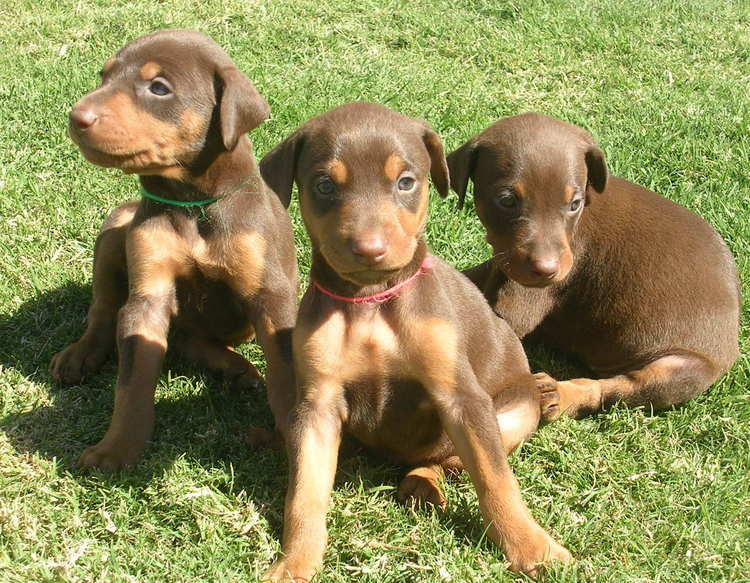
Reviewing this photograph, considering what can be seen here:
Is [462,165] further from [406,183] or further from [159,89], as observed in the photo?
[159,89]

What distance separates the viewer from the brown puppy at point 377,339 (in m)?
3.71

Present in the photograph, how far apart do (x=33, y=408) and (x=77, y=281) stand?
4.52ft

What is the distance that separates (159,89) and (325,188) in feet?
4.02

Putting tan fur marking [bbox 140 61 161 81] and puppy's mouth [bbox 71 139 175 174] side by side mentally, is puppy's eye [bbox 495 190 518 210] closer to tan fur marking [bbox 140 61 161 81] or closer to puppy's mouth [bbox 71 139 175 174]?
puppy's mouth [bbox 71 139 175 174]

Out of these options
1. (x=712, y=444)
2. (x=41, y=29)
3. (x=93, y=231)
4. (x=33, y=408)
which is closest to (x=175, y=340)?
(x=33, y=408)

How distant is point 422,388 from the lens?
4.03 meters

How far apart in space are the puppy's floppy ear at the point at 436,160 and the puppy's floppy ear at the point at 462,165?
94 centimetres

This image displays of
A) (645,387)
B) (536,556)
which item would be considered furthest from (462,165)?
(536,556)

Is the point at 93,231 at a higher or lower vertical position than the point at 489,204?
lower

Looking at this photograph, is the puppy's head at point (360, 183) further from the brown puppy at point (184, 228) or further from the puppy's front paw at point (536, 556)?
the puppy's front paw at point (536, 556)

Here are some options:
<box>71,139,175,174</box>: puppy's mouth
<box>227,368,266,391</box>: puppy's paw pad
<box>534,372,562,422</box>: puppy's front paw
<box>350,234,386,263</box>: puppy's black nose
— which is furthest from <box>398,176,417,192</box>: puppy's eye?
<box>227,368,266,391</box>: puppy's paw pad

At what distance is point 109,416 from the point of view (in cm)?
491

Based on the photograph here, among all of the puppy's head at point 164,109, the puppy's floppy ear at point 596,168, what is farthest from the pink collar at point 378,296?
the puppy's floppy ear at point 596,168

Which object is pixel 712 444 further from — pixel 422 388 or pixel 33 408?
pixel 33 408
